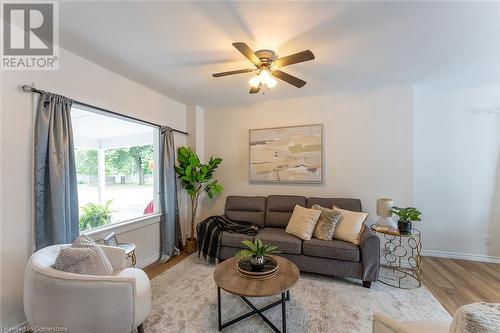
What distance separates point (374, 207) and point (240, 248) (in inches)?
83.8

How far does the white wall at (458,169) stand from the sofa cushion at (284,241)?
2289 millimetres

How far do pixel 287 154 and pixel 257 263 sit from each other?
2195 millimetres

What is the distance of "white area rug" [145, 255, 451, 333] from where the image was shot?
195 cm

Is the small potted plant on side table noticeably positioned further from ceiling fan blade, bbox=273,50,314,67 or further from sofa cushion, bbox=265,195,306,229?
ceiling fan blade, bbox=273,50,314,67

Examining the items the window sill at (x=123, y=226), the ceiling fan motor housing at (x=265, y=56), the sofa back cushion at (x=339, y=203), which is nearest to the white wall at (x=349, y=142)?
the sofa back cushion at (x=339, y=203)

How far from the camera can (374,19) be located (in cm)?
180

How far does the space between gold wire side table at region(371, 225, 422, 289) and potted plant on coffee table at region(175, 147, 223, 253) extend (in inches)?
103

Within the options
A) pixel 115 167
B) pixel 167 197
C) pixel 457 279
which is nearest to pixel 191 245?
pixel 167 197

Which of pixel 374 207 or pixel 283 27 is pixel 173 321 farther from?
pixel 374 207

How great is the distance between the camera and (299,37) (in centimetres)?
203

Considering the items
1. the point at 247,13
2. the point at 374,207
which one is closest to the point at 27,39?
the point at 247,13

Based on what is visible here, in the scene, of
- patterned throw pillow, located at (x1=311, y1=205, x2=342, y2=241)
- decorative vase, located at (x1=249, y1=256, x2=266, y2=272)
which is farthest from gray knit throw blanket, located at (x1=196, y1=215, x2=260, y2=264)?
decorative vase, located at (x1=249, y1=256, x2=266, y2=272)

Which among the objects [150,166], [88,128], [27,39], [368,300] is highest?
[27,39]

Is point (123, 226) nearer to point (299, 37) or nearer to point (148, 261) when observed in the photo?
point (148, 261)
